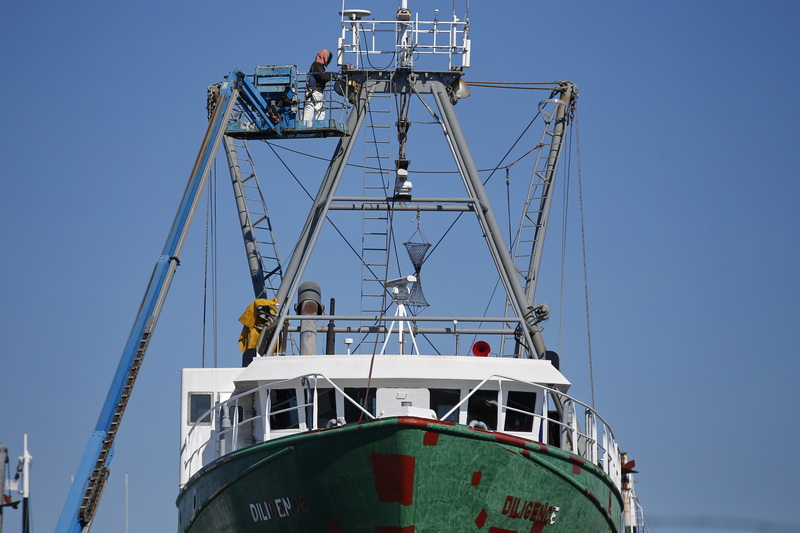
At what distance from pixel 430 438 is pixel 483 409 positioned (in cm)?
373

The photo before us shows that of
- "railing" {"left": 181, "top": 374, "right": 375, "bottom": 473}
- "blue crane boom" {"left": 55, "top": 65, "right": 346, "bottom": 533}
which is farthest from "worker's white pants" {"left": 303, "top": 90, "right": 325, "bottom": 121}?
"railing" {"left": 181, "top": 374, "right": 375, "bottom": 473}

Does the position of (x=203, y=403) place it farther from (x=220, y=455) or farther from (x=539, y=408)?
(x=539, y=408)

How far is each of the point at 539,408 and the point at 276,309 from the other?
6611mm

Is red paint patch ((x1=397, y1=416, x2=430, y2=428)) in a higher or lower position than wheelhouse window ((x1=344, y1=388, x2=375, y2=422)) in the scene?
lower

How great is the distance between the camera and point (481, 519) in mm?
21172

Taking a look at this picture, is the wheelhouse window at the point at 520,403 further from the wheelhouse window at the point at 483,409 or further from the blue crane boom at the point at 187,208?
the blue crane boom at the point at 187,208

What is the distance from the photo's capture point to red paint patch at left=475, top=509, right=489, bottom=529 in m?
21.1

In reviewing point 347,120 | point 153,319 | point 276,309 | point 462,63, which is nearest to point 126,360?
point 153,319

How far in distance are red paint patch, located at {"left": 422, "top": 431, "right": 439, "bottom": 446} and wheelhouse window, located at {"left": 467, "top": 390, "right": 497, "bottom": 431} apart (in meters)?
3.47

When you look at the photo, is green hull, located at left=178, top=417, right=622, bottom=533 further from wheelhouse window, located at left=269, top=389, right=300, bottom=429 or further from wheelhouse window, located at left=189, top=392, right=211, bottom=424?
wheelhouse window, located at left=189, top=392, right=211, bottom=424

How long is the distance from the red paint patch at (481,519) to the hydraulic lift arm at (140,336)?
9.24 metres

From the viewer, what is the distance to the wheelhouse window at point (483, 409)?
24.1 meters

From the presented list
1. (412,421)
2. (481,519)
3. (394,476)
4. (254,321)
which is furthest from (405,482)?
(254,321)

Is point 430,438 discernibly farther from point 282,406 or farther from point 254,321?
point 254,321
